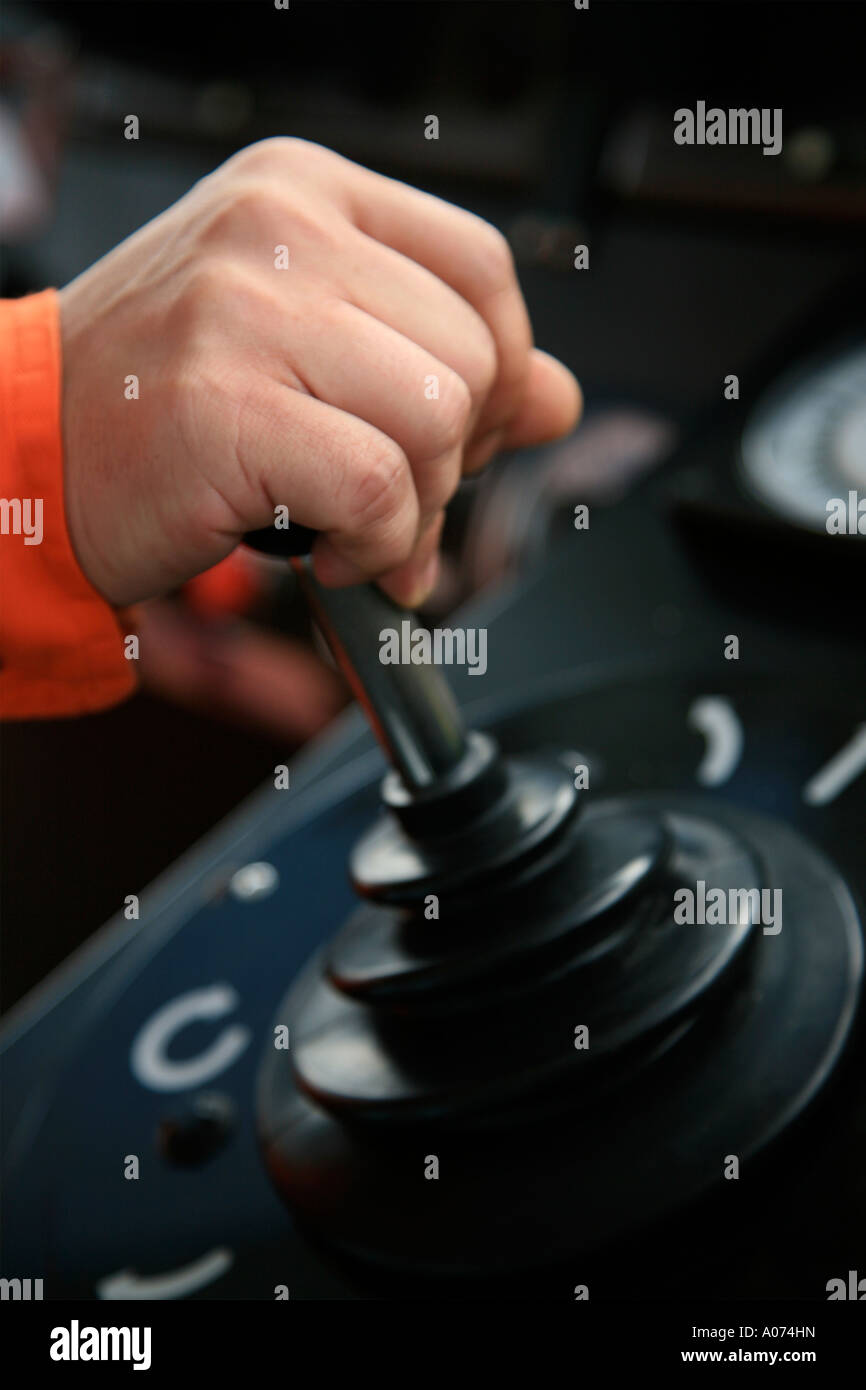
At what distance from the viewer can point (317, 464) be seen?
1.31 ft

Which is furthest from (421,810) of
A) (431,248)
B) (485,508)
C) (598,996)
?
(485,508)

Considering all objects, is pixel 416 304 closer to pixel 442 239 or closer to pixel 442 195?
pixel 442 239

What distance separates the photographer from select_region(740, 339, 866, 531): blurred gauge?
61cm

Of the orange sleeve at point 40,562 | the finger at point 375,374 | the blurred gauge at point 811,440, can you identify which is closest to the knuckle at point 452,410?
the finger at point 375,374

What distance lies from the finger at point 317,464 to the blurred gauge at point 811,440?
258 mm

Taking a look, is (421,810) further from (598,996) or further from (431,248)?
(431,248)

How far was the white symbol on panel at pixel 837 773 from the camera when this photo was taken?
0.51 metres

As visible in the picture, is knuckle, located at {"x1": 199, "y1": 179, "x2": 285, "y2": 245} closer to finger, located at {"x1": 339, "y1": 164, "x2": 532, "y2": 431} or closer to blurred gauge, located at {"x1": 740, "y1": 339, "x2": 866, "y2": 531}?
finger, located at {"x1": 339, "y1": 164, "x2": 532, "y2": 431}

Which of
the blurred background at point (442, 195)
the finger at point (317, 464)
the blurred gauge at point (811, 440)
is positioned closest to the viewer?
the finger at point (317, 464)

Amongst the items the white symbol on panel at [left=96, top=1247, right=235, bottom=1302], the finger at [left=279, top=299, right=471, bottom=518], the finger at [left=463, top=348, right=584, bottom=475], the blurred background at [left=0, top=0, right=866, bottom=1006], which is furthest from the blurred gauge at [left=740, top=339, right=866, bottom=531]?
the white symbol on panel at [left=96, top=1247, right=235, bottom=1302]

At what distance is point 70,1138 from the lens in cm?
51

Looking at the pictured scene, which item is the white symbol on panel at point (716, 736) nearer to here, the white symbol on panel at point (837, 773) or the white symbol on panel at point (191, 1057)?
the white symbol on panel at point (837, 773)

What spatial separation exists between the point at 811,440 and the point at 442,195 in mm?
458

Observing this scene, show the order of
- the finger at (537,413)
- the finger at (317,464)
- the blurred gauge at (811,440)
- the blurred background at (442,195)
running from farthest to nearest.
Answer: the blurred background at (442,195) → the blurred gauge at (811,440) → the finger at (537,413) → the finger at (317,464)
